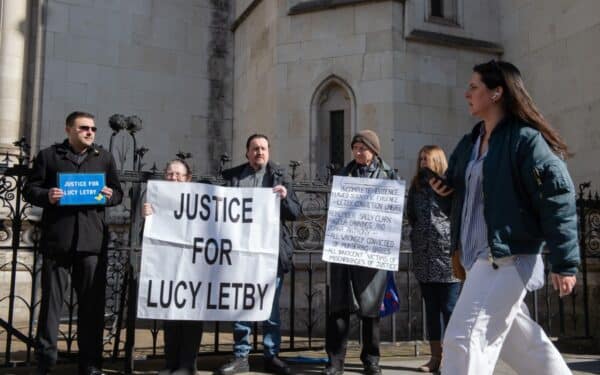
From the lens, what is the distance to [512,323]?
343 cm

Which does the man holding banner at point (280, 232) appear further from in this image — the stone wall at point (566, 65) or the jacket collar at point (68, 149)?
the stone wall at point (566, 65)

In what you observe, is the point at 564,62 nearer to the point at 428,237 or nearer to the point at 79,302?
the point at 428,237

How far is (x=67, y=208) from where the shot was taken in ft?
16.2

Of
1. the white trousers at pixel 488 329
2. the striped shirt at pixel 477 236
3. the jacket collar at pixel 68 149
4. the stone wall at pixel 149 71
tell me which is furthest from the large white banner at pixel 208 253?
the stone wall at pixel 149 71

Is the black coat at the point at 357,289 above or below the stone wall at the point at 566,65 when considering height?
below

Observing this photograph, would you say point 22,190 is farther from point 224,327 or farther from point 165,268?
point 224,327

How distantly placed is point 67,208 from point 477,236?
10.2 ft

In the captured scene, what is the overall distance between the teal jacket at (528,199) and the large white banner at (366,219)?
7.19 ft

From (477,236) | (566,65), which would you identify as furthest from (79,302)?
(566,65)

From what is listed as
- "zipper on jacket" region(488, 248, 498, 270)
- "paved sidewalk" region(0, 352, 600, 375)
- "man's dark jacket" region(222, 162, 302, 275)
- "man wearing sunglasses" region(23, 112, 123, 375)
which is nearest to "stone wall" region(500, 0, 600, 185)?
"paved sidewalk" region(0, 352, 600, 375)

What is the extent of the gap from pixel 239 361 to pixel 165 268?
1003 mm

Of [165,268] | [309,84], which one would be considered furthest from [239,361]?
[309,84]

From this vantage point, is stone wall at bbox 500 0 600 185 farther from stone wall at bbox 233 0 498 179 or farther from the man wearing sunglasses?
the man wearing sunglasses

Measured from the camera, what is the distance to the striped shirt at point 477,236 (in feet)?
10.8
